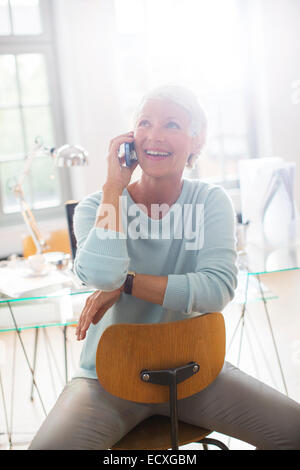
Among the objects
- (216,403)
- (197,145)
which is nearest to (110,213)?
(197,145)

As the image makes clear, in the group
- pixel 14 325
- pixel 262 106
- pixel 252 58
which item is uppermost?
pixel 252 58

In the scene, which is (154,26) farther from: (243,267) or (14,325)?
(14,325)

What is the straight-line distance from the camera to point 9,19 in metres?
3.77

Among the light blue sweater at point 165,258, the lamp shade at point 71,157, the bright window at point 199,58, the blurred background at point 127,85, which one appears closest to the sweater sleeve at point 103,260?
the light blue sweater at point 165,258

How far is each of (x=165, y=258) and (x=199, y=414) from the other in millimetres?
437

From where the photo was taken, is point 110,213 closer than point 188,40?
Yes

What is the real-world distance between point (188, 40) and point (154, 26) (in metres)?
0.31

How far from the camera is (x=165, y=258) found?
1.45m

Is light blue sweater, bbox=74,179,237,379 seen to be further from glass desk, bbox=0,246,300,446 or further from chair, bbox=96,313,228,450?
glass desk, bbox=0,246,300,446

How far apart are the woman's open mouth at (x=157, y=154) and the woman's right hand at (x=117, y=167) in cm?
5

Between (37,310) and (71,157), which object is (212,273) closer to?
(37,310)

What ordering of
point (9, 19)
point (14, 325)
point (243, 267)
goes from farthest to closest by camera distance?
1. point (9, 19)
2. point (243, 267)
3. point (14, 325)

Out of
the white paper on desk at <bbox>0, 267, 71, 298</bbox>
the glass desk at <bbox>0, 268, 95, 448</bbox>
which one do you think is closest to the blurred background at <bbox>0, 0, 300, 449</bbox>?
the white paper on desk at <bbox>0, 267, 71, 298</bbox>

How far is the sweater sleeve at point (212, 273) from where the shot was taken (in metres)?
1.29
